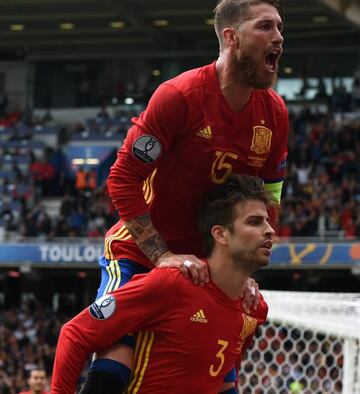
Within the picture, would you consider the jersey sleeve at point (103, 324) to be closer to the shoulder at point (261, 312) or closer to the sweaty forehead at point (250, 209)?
the sweaty forehead at point (250, 209)

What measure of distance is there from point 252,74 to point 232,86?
0.50 feet

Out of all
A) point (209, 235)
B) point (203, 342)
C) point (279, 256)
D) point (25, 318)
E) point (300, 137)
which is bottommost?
point (25, 318)

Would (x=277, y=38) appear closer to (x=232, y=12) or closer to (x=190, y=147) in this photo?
(x=232, y=12)

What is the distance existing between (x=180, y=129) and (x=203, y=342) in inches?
34.2

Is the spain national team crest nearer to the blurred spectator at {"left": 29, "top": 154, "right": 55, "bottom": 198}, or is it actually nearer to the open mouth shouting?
the open mouth shouting

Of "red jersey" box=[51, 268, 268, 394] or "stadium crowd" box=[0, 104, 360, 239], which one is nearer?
"red jersey" box=[51, 268, 268, 394]

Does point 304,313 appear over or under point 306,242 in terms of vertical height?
over

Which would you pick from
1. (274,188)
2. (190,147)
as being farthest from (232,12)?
(274,188)

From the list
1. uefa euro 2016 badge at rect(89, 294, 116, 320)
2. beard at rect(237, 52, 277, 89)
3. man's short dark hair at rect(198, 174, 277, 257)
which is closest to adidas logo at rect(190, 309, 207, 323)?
man's short dark hair at rect(198, 174, 277, 257)

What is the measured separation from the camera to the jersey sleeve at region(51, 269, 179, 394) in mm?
4559

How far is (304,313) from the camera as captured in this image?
8.48 meters

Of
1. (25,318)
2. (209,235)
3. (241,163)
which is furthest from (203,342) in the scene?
(25,318)

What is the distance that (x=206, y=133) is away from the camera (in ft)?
15.2

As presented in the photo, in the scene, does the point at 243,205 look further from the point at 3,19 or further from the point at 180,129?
the point at 3,19
